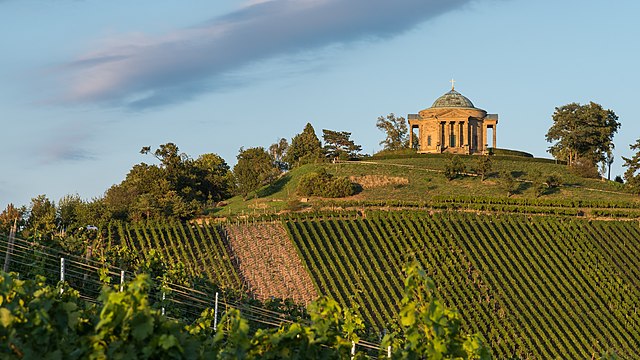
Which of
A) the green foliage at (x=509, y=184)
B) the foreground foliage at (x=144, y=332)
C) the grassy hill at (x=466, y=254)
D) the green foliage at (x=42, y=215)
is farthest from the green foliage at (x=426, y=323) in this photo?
the green foliage at (x=509, y=184)

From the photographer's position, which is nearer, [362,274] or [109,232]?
[362,274]

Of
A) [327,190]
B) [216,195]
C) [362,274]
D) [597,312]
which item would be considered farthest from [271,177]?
[597,312]

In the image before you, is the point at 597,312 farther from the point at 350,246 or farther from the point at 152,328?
the point at 152,328

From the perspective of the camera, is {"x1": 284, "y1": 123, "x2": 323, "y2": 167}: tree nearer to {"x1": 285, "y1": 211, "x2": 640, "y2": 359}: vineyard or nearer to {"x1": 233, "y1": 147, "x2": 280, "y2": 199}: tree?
{"x1": 233, "y1": 147, "x2": 280, "y2": 199}: tree

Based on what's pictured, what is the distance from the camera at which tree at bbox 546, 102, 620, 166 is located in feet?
270

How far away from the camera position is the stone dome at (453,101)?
3499 inches

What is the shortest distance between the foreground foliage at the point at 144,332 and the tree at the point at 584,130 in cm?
7181

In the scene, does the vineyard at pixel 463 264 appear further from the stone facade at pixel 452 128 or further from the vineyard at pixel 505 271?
the stone facade at pixel 452 128

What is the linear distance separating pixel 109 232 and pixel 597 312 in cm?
2420

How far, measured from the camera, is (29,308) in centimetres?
1006

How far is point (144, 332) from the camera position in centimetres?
962

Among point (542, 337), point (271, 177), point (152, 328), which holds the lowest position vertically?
point (542, 337)

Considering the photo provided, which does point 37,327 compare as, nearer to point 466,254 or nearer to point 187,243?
point 187,243

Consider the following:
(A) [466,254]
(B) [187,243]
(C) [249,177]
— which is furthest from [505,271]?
(C) [249,177]
